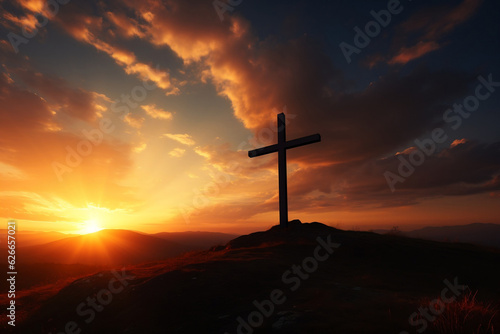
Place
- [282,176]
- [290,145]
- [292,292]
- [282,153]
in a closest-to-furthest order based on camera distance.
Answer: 1. [292,292]
2. [290,145]
3. [282,176]
4. [282,153]

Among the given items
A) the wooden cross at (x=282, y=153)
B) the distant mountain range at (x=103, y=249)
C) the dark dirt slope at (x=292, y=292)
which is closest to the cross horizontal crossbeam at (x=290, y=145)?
the wooden cross at (x=282, y=153)

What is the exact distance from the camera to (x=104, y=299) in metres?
7.15

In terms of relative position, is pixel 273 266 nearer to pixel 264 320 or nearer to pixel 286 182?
pixel 264 320

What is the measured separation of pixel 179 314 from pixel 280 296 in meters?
1.99

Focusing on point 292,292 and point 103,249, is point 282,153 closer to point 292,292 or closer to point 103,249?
point 292,292

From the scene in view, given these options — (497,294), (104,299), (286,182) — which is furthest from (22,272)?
(497,294)

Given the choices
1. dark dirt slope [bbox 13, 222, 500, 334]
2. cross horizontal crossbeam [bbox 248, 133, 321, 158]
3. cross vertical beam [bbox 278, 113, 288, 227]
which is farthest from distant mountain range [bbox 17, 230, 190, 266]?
dark dirt slope [bbox 13, 222, 500, 334]

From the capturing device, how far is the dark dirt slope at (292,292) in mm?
4441

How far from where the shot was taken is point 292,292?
19.5 ft

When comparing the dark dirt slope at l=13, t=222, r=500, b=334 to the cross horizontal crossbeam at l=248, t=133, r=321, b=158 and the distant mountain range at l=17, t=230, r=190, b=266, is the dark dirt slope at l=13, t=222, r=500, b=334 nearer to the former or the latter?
the cross horizontal crossbeam at l=248, t=133, r=321, b=158

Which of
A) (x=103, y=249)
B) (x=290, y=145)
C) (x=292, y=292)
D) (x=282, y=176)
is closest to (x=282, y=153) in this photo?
(x=290, y=145)

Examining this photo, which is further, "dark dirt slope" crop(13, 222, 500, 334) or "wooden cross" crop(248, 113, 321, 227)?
"wooden cross" crop(248, 113, 321, 227)

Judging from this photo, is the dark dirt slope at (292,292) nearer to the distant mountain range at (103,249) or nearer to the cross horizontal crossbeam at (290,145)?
the cross horizontal crossbeam at (290,145)

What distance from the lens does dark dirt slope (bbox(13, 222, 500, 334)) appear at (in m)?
4.44
